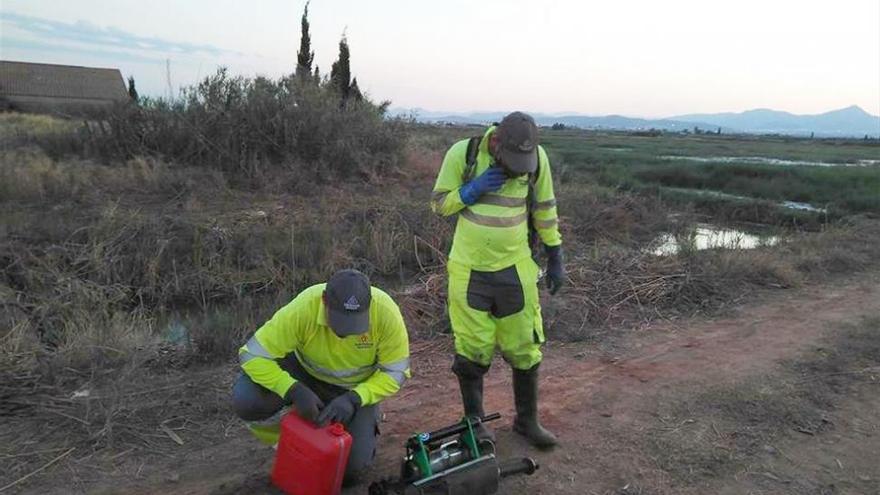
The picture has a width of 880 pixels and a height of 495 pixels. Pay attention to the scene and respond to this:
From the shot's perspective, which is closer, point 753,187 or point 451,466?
point 451,466

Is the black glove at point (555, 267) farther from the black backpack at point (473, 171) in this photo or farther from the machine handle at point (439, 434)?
the machine handle at point (439, 434)

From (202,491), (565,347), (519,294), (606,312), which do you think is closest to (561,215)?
(606,312)

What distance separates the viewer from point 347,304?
9.34ft

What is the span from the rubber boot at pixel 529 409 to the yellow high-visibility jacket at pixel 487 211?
26.7 inches

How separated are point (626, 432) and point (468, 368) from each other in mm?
1101

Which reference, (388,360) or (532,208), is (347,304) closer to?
(388,360)

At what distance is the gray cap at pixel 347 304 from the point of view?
286 centimetres

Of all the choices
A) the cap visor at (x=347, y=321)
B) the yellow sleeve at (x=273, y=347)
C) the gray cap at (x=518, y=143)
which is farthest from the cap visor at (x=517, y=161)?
the yellow sleeve at (x=273, y=347)

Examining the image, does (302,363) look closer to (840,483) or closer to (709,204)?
(840,483)


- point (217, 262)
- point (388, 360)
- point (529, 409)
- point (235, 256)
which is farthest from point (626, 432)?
point (235, 256)

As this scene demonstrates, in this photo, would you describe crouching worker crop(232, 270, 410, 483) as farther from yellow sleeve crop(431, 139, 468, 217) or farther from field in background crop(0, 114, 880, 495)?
field in background crop(0, 114, 880, 495)

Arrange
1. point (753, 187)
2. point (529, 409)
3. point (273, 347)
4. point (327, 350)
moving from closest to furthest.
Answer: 1. point (273, 347)
2. point (327, 350)
3. point (529, 409)
4. point (753, 187)

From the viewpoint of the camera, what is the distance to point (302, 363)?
331 centimetres

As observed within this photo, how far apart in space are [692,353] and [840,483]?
191cm
